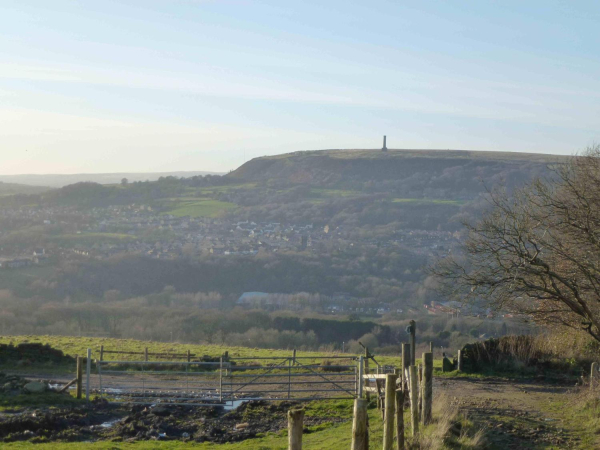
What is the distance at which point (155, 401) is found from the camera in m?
19.7

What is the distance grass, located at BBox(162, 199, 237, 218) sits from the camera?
145 m

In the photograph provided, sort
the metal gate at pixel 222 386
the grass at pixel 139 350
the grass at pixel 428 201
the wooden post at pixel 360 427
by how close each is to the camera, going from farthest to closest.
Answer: the grass at pixel 428 201 < the grass at pixel 139 350 < the metal gate at pixel 222 386 < the wooden post at pixel 360 427

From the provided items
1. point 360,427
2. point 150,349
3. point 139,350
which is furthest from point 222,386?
point 360,427

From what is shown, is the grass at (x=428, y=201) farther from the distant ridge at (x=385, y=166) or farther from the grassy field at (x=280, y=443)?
the grassy field at (x=280, y=443)

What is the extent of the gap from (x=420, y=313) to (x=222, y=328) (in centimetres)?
2584

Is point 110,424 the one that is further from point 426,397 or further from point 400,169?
point 400,169

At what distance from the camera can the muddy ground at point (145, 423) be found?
1562cm

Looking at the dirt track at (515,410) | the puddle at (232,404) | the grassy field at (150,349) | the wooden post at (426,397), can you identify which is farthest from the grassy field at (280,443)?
the grassy field at (150,349)

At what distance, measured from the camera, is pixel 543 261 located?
57.1 feet

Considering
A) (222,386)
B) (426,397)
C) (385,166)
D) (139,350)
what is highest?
(385,166)

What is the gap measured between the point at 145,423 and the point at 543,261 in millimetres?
10952

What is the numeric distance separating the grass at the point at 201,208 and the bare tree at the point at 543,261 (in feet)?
416

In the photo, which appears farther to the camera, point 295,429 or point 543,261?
point 543,261

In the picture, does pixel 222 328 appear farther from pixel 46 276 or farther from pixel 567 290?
pixel 567 290
